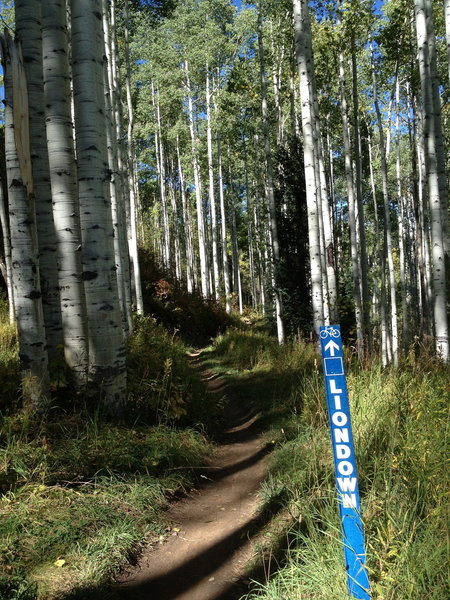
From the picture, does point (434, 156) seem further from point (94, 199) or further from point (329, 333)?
point (329, 333)

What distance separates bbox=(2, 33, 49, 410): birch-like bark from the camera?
4.10 metres

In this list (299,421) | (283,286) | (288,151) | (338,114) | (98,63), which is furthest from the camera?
(338,114)

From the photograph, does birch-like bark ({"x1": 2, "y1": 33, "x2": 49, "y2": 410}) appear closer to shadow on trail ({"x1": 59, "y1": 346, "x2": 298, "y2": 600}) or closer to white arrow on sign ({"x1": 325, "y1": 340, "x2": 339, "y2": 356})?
shadow on trail ({"x1": 59, "y1": 346, "x2": 298, "y2": 600})

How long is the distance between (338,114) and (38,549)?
A: 2260 cm

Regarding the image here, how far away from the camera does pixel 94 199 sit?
15.1 ft

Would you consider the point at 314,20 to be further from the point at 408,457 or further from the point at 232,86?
the point at 408,457

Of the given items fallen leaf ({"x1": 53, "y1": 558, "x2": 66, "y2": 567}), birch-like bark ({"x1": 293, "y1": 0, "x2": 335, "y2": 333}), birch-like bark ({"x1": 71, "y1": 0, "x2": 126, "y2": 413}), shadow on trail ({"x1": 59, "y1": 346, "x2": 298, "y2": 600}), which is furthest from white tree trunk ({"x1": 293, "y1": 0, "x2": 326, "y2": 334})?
fallen leaf ({"x1": 53, "y1": 558, "x2": 66, "y2": 567})

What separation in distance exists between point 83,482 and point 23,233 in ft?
7.57

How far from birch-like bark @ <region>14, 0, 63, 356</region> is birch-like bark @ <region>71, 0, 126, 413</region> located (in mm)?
557

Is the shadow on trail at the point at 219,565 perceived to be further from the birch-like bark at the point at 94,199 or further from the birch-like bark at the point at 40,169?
the birch-like bark at the point at 40,169

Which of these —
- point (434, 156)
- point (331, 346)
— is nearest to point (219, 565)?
point (331, 346)

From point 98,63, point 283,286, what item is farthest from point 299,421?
point 283,286

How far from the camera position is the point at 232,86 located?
57.8 ft

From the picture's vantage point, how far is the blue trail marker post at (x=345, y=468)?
2043 millimetres
